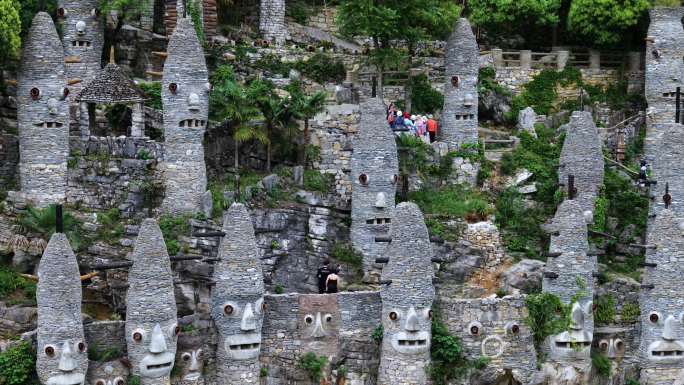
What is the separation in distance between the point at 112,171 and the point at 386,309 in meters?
10.4

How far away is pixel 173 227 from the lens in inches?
2068

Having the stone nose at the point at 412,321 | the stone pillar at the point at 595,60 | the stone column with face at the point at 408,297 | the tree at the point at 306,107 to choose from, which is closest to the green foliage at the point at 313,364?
the stone column with face at the point at 408,297

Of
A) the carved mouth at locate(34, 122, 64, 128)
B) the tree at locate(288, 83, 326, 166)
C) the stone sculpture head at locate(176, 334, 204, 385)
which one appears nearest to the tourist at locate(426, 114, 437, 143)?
the tree at locate(288, 83, 326, 166)

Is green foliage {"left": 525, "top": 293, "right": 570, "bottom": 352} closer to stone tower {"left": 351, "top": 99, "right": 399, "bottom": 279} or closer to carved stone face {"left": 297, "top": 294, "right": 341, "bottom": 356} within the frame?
stone tower {"left": 351, "top": 99, "right": 399, "bottom": 279}

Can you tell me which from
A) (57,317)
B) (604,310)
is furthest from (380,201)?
(57,317)

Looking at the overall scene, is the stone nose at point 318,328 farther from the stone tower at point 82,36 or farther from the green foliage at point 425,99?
the stone tower at point 82,36

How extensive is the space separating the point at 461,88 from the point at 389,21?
349cm

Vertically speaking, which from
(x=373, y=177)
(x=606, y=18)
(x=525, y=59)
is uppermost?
(x=606, y=18)

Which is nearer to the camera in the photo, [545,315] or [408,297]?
[408,297]

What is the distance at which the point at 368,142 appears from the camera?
177 ft

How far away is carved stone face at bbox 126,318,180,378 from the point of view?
157 ft

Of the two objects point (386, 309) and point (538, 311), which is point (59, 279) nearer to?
point (386, 309)

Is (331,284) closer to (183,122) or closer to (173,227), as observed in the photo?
(173,227)

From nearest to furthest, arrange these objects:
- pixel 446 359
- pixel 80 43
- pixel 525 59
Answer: pixel 446 359 → pixel 80 43 → pixel 525 59
